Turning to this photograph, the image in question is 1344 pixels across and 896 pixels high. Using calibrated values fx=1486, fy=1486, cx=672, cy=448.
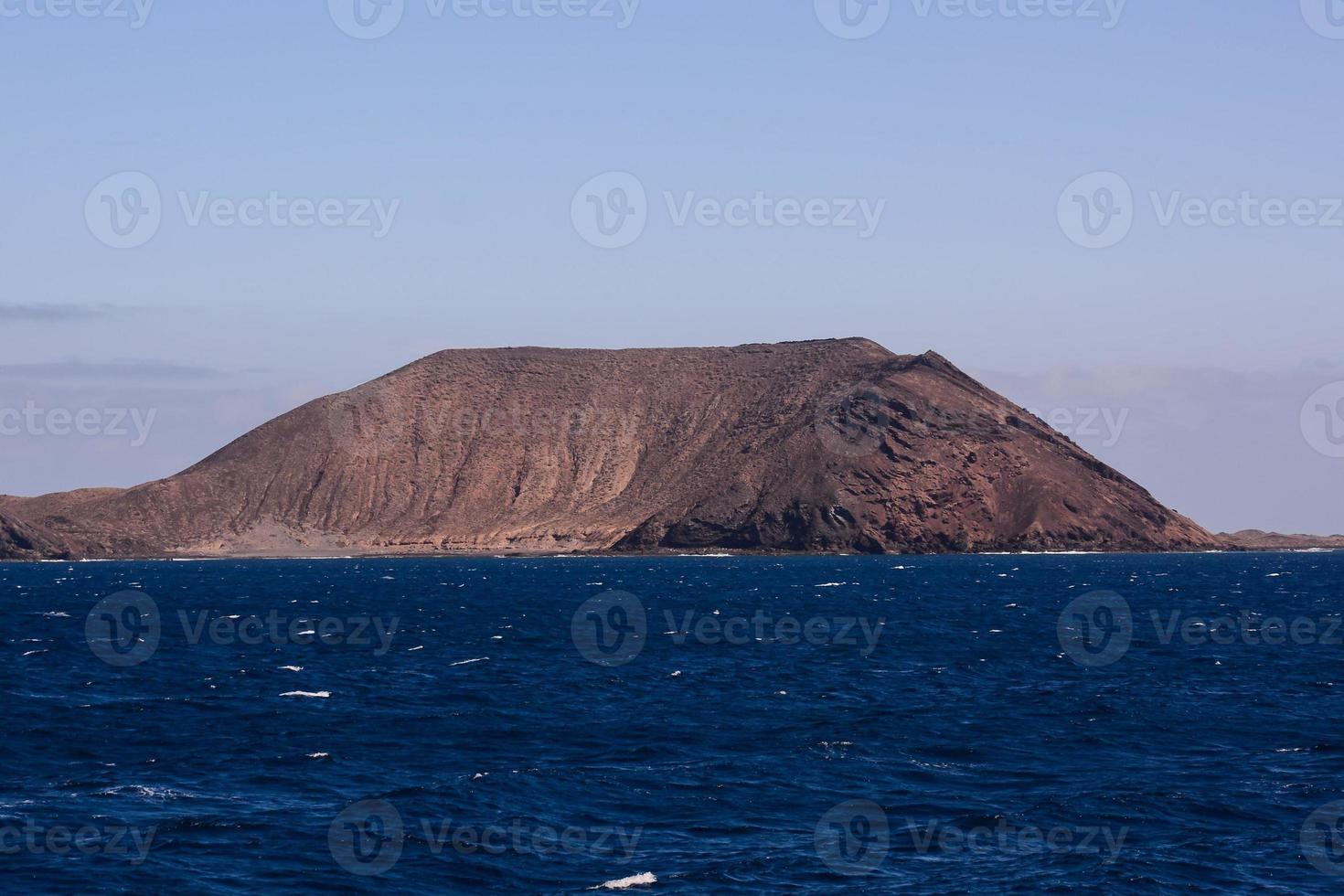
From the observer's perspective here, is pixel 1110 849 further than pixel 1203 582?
No

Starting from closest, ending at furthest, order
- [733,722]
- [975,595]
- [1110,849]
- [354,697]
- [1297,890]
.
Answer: [1297,890], [1110,849], [733,722], [354,697], [975,595]

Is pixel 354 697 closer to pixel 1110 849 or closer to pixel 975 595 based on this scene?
pixel 1110 849

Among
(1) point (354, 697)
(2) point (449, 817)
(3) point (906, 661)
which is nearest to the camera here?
(2) point (449, 817)

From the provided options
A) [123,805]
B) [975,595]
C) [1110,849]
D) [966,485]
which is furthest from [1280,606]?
[966,485]

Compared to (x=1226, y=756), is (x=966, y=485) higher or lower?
higher

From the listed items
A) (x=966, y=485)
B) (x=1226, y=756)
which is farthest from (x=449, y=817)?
(x=966, y=485)

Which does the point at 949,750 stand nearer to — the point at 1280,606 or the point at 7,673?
the point at 7,673
